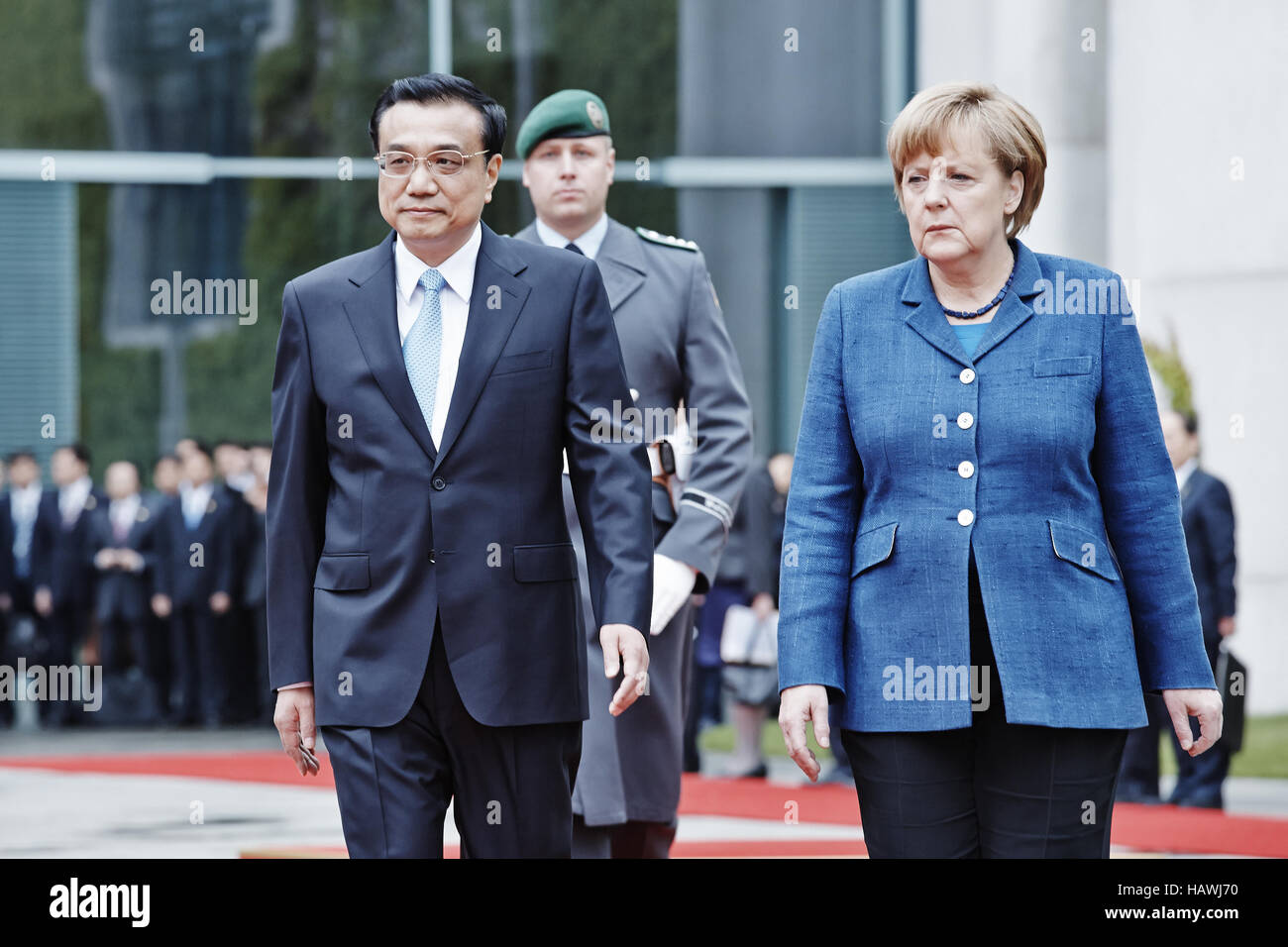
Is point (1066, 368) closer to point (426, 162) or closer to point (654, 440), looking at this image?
point (426, 162)

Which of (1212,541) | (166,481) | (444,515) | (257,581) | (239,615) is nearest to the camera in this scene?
(444,515)

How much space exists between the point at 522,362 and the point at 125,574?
10.2 m

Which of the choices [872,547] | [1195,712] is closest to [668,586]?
[872,547]

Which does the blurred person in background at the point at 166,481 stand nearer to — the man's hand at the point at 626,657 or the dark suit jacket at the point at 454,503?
the dark suit jacket at the point at 454,503

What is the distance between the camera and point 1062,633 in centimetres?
317

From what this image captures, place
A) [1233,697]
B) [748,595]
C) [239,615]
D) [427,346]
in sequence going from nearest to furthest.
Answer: [427,346], [1233,697], [748,595], [239,615]

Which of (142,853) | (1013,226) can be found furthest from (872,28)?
(1013,226)

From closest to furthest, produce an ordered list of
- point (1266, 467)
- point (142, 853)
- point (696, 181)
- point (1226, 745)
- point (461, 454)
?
point (461, 454), point (142, 853), point (1226, 745), point (1266, 467), point (696, 181)

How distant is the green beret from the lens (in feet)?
15.5

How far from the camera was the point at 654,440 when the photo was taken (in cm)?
476

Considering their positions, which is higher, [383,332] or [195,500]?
[383,332]
